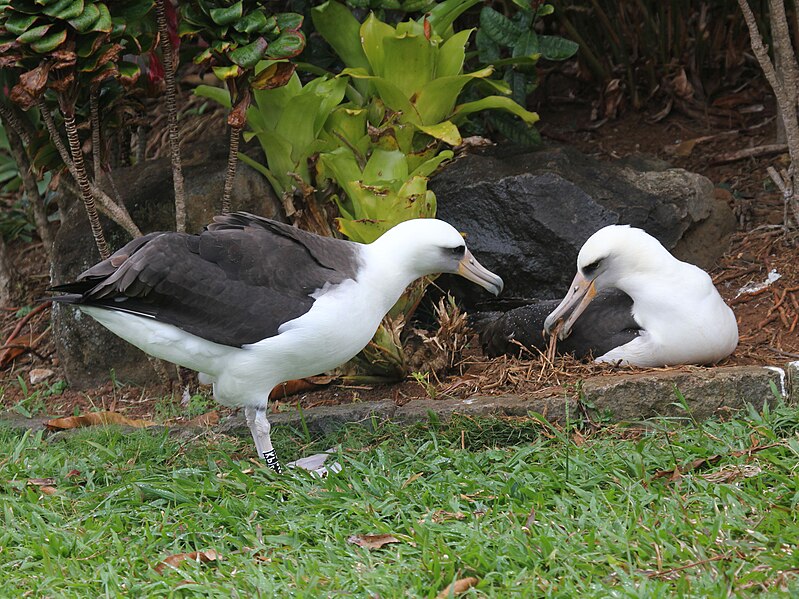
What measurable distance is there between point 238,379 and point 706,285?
246 cm

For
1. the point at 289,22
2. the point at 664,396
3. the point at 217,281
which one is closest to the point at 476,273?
the point at 664,396

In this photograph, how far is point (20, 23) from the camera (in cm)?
485

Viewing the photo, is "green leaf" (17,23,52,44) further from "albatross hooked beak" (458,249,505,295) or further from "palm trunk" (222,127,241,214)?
"albatross hooked beak" (458,249,505,295)

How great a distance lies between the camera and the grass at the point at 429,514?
11.4 ft

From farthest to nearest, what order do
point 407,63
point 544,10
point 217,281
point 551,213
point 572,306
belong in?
point 544,10
point 551,213
point 407,63
point 572,306
point 217,281

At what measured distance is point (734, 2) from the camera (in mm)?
8219

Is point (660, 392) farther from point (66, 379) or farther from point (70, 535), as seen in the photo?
point (66, 379)

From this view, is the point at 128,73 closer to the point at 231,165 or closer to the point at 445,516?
the point at 231,165

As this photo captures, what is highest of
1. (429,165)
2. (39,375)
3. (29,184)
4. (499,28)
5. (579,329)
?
(499,28)

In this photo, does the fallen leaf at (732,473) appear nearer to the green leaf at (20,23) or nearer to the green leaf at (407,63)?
the green leaf at (407,63)

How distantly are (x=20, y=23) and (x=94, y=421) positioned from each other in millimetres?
2013

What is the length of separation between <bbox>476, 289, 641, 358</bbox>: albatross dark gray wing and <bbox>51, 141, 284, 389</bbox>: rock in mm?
1615

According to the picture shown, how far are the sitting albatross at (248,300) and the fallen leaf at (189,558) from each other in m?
0.87

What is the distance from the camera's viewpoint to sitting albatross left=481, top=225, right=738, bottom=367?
17.1 ft
